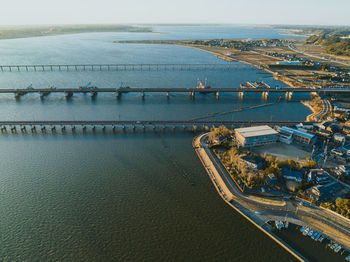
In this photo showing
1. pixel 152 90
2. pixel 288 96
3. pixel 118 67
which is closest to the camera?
pixel 152 90

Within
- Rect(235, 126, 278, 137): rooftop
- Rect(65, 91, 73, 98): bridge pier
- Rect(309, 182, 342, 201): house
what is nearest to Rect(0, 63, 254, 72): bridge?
Rect(65, 91, 73, 98): bridge pier

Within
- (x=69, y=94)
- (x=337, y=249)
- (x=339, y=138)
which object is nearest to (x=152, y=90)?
(x=69, y=94)

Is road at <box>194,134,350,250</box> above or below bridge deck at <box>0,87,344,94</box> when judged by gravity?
below

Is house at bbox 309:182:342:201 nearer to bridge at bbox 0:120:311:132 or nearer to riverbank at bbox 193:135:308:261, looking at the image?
riverbank at bbox 193:135:308:261

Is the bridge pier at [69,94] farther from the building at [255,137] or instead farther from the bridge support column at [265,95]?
the bridge support column at [265,95]

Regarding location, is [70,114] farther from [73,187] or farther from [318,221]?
[318,221]

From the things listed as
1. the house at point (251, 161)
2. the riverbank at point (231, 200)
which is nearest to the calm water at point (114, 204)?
the riverbank at point (231, 200)

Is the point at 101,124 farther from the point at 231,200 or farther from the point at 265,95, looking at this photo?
the point at 265,95
